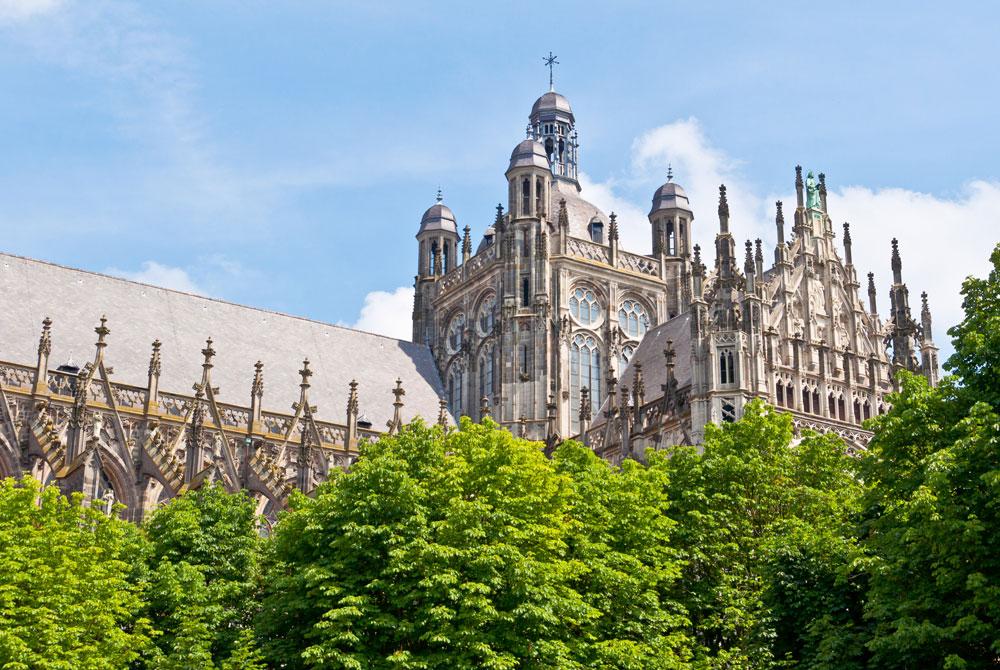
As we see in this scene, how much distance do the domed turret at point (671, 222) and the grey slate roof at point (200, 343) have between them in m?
13.8

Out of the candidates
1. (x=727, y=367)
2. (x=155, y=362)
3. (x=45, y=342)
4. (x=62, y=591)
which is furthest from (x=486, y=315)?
(x=62, y=591)

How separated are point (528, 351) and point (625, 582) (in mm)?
29176

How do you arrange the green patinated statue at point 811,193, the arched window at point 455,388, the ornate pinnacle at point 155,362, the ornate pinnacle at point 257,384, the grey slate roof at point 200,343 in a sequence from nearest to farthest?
the ornate pinnacle at point 155,362 → the ornate pinnacle at point 257,384 → the grey slate roof at point 200,343 → the green patinated statue at point 811,193 → the arched window at point 455,388

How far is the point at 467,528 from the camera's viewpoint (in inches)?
1242

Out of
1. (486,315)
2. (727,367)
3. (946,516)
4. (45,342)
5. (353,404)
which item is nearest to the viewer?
(946,516)

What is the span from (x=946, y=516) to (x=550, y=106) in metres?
51.1

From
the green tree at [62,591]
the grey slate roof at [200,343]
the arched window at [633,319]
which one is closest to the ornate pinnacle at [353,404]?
the grey slate roof at [200,343]

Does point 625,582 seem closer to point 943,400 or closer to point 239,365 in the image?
point 943,400

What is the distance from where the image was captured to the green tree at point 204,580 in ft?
107

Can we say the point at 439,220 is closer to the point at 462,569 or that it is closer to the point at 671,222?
the point at 671,222

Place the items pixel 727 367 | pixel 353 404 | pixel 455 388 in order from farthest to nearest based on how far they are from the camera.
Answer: pixel 455 388 < pixel 353 404 < pixel 727 367

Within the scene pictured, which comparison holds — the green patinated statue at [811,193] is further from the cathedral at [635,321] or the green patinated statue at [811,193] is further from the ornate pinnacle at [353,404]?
the ornate pinnacle at [353,404]

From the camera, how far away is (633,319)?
2621 inches

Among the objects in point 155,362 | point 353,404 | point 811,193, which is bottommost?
point 353,404
